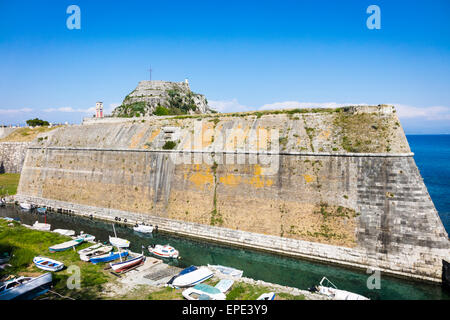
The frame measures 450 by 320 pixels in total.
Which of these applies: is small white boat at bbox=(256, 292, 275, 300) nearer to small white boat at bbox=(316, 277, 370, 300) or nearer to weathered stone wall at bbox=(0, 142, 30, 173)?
small white boat at bbox=(316, 277, 370, 300)

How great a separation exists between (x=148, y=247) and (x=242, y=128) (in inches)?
473

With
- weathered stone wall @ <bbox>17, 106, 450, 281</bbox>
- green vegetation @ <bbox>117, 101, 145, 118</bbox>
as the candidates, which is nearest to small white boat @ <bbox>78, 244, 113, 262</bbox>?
weathered stone wall @ <bbox>17, 106, 450, 281</bbox>

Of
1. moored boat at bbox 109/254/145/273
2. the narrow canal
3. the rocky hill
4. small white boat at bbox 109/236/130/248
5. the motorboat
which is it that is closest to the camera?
the motorboat

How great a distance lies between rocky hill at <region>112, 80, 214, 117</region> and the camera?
175 feet

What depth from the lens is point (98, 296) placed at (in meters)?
14.6

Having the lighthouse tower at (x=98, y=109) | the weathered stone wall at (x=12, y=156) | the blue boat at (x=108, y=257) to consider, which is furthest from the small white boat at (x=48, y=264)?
the weathered stone wall at (x=12, y=156)

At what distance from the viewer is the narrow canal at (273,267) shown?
658 inches

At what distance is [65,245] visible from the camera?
2139 cm

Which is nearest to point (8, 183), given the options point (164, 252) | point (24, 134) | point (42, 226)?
point (24, 134)

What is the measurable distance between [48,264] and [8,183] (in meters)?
33.0

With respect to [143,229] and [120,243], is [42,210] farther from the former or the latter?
[120,243]

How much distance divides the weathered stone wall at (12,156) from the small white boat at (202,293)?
1895 inches

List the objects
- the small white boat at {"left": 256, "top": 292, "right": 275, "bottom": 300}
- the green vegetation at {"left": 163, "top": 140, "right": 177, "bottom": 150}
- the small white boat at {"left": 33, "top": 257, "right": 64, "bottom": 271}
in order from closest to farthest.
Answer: the small white boat at {"left": 256, "top": 292, "right": 275, "bottom": 300}
the small white boat at {"left": 33, "top": 257, "right": 64, "bottom": 271}
the green vegetation at {"left": 163, "top": 140, "right": 177, "bottom": 150}

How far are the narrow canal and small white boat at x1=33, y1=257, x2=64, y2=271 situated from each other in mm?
5920
